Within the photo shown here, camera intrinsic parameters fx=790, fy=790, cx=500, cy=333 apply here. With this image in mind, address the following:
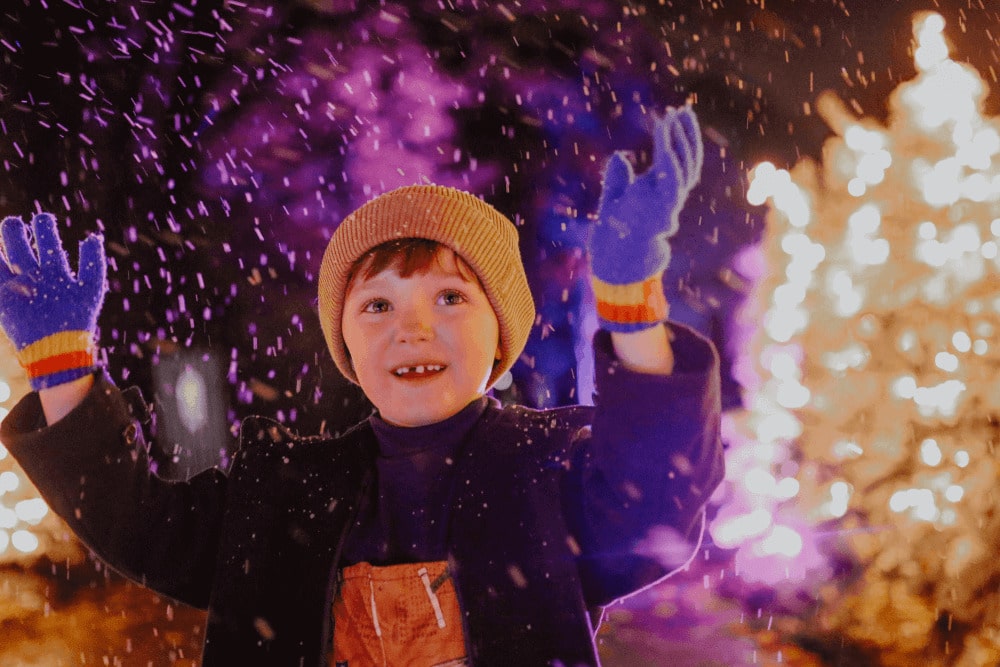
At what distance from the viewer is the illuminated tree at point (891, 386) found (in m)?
3.23

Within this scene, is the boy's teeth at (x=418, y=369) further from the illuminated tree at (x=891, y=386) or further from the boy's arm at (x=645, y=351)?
the illuminated tree at (x=891, y=386)

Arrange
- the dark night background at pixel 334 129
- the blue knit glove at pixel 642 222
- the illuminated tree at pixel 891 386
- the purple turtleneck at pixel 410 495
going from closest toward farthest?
1. the blue knit glove at pixel 642 222
2. the purple turtleneck at pixel 410 495
3. the illuminated tree at pixel 891 386
4. the dark night background at pixel 334 129

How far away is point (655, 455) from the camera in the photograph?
104 cm

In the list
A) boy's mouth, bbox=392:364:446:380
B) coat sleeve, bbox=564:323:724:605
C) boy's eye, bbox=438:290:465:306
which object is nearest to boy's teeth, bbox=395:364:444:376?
boy's mouth, bbox=392:364:446:380

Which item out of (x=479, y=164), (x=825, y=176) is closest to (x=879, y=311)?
(x=825, y=176)

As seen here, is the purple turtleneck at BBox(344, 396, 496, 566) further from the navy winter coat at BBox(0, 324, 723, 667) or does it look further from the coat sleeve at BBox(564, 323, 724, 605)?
the coat sleeve at BBox(564, 323, 724, 605)

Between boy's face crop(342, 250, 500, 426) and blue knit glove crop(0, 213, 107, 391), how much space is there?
424 millimetres

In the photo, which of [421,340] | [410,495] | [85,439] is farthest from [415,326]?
[85,439]

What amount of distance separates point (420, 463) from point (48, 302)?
25.2 inches

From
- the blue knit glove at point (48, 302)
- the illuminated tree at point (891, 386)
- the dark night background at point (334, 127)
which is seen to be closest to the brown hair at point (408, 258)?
the blue knit glove at point (48, 302)

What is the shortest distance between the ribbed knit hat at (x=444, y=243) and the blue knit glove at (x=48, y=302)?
371 mm

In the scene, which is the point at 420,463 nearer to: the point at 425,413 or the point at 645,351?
the point at 425,413

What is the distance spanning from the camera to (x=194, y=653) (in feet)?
10.5

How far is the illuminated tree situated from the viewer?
3.23 metres
